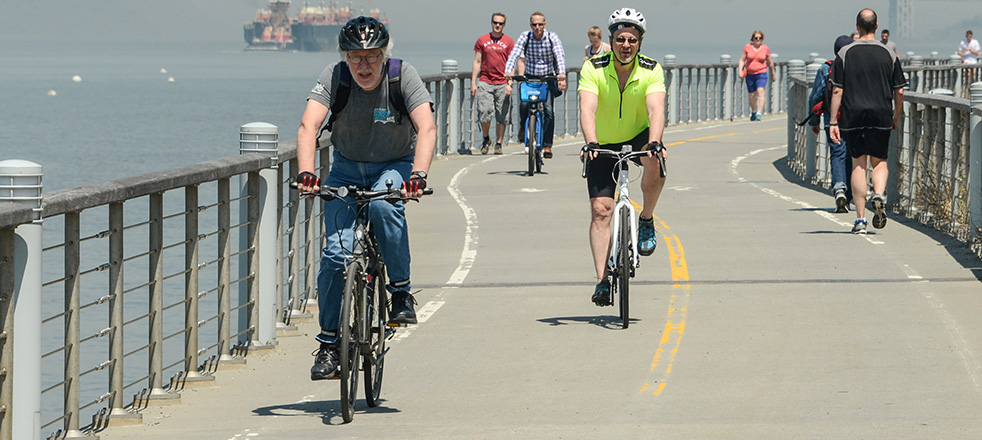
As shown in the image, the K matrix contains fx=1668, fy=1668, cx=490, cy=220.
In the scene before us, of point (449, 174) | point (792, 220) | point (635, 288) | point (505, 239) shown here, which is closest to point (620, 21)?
point (635, 288)

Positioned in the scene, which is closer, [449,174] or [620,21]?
[620,21]

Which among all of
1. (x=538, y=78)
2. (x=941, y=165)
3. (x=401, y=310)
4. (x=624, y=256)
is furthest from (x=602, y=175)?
(x=538, y=78)

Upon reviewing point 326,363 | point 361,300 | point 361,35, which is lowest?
point 326,363

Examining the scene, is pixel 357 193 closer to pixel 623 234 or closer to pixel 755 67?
pixel 623 234

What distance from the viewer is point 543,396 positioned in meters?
8.12

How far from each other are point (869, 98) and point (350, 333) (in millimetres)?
8176

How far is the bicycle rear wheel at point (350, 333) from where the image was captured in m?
7.20

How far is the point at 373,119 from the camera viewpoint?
7785 millimetres

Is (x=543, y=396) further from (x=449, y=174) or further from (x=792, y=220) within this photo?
(x=449, y=174)

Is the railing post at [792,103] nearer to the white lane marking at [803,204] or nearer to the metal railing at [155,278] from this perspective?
the white lane marking at [803,204]

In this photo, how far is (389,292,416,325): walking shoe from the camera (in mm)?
7926

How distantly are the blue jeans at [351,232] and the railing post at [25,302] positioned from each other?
1454mm

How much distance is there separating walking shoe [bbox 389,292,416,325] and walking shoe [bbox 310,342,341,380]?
36 cm

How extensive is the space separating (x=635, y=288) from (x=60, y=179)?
2243 inches
